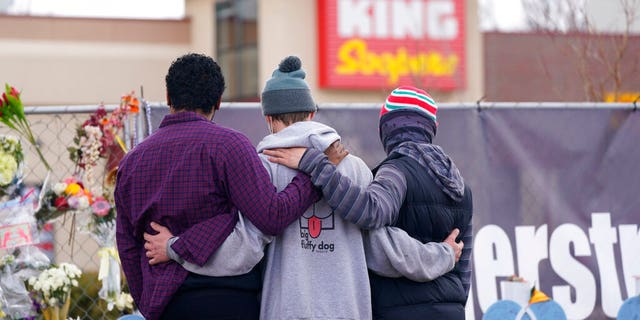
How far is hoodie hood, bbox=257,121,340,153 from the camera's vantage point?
4.24 metres

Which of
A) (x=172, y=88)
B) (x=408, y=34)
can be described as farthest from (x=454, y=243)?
(x=408, y=34)

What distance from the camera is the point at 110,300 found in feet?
18.9

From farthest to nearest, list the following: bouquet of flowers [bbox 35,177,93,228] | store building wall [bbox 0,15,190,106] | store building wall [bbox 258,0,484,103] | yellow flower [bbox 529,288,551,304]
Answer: store building wall [bbox 0,15,190,106] < store building wall [bbox 258,0,484,103] < yellow flower [bbox 529,288,551,304] < bouquet of flowers [bbox 35,177,93,228]

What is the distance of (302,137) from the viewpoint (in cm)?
425

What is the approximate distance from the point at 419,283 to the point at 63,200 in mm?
2214

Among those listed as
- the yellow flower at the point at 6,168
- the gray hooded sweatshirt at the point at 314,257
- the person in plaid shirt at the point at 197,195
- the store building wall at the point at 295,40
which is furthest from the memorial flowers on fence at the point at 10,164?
the store building wall at the point at 295,40

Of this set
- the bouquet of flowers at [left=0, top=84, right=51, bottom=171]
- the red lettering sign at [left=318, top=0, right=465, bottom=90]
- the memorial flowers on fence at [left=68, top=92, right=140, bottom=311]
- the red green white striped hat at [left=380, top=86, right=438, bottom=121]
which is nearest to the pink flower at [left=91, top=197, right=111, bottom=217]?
the memorial flowers on fence at [left=68, top=92, right=140, bottom=311]

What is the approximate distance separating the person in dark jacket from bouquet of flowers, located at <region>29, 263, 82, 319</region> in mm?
1840

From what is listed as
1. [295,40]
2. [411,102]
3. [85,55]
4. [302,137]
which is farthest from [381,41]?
[302,137]

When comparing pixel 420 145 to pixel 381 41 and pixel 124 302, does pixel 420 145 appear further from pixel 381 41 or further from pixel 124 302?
pixel 381 41

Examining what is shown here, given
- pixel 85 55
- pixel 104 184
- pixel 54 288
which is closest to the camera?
pixel 54 288

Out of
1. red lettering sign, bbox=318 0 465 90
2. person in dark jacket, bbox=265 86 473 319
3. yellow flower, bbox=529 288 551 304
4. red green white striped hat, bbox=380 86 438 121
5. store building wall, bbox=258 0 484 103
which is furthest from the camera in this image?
store building wall, bbox=258 0 484 103

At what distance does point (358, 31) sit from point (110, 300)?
20.4 m

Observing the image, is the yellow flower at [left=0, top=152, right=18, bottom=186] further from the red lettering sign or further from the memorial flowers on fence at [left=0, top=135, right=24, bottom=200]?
the red lettering sign
